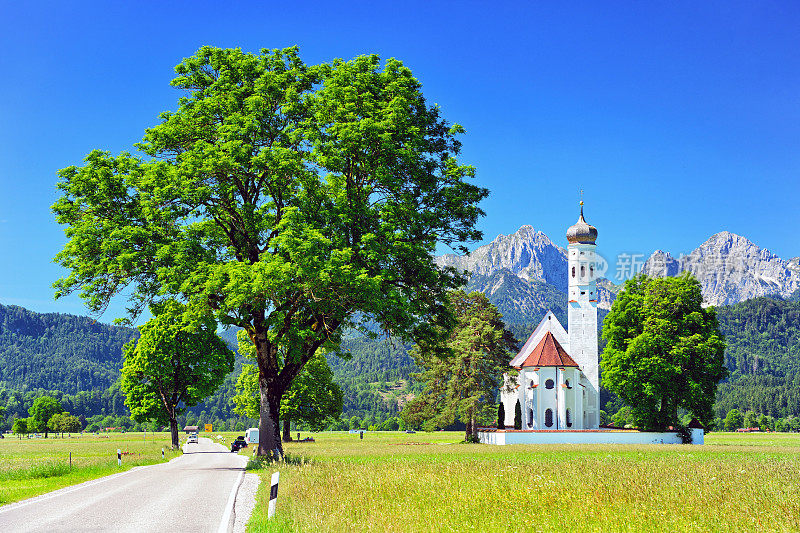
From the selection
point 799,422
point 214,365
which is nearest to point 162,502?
point 214,365

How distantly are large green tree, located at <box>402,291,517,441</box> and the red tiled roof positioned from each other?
1288 cm

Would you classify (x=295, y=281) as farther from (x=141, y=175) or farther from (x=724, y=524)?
(x=724, y=524)

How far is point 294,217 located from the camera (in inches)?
972

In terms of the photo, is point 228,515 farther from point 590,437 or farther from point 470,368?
point 590,437

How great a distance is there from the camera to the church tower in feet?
273

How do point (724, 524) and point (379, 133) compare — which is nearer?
point (724, 524)

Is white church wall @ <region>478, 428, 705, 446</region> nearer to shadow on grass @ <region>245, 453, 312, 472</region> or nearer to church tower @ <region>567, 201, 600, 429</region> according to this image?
church tower @ <region>567, 201, 600, 429</region>

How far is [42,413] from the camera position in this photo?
140500 mm

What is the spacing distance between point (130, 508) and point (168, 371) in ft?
133

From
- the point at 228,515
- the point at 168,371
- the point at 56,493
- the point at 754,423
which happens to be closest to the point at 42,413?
the point at 168,371

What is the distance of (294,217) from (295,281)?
7.60 feet

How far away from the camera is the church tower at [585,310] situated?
273 feet

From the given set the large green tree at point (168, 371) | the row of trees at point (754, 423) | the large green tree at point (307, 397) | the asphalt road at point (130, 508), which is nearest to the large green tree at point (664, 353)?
the large green tree at point (307, 397)

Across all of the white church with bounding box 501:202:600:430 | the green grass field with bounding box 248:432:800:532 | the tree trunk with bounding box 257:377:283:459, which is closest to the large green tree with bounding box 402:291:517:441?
the white church with bounding box 501:202:600:430
